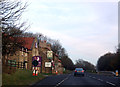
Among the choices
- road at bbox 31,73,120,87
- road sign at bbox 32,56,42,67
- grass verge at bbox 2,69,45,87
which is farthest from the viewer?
road sign at bbox 32,56,42,67

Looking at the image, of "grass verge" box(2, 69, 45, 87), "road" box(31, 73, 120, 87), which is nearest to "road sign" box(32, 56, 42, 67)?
"grass verge" box(2, 69, 45, 87)

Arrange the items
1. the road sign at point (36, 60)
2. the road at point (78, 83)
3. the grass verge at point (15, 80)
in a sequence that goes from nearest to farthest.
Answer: the grass verge at point (15, 80)
the road at point (78, 83)
the road sign at point (36, 60)

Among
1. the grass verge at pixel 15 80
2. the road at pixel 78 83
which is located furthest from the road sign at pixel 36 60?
the road at pixel 78 83

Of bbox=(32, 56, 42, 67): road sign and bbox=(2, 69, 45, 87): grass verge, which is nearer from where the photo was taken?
bbox=(2, 69, 45, 87): grass verge

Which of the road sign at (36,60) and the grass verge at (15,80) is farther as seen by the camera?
the road sign at (36,60)

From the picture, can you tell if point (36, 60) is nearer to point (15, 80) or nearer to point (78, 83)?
point (15, 80)

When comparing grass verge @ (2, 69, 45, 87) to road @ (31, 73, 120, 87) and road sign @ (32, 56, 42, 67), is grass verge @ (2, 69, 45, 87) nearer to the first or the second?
road @ (31, 73, 120, 87)

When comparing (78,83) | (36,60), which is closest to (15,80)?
(36,60)

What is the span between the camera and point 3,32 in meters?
16.7

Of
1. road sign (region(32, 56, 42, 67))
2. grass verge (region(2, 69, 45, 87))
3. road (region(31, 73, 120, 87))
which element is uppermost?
road sign (region(32, 56, 42, 67))

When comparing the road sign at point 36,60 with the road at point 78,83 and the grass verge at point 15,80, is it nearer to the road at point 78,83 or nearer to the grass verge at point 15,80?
the grass verge at point 15,80

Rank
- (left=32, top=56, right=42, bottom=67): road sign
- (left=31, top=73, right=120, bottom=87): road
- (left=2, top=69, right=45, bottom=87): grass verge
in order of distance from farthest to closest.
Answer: (left=32, top=56, right=42, bottom=67): road sign, (left=31, top=73, right=120, bottom=87): road, (left=2, top=69, right=45, bottom=87): grass verge

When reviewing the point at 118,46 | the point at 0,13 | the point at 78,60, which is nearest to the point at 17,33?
the point at 0,13

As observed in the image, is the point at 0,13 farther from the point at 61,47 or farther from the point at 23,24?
the point at 61,47
